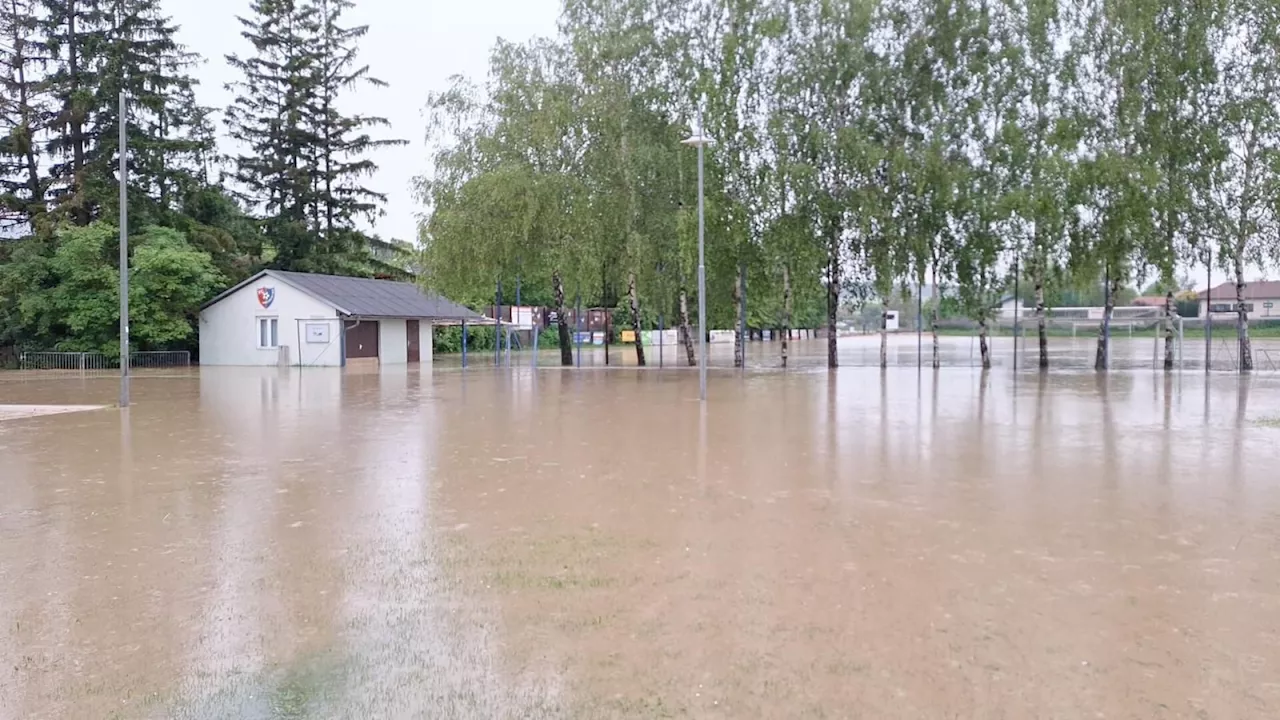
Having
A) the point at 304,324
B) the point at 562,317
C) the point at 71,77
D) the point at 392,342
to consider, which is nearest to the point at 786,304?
the point at 562,317

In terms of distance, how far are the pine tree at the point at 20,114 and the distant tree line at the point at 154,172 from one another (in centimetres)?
7

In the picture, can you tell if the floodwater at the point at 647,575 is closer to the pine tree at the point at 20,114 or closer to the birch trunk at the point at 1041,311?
the birch trunk at the point at 1041,311

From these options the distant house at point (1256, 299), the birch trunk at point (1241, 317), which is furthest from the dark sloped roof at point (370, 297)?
the distant house at point (1256, 299)

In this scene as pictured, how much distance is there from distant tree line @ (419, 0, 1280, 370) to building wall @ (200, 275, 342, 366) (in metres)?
10.7

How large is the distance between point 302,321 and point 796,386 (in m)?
24.8

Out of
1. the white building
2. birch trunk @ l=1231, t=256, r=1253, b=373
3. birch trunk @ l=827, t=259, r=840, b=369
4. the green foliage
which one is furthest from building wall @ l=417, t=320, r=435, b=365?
birch trunk @ l=1231, t=256, r=1253, b=373

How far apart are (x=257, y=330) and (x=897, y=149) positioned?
2906 centimetres

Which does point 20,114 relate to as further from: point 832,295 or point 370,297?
point 832,295

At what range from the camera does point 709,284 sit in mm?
31312

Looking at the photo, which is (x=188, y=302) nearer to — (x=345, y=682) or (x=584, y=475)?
(x=584, y=475)

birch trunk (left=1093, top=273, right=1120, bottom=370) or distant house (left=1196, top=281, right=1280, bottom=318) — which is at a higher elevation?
distant house (left=1196, top=281, right=1280, bottom=318)

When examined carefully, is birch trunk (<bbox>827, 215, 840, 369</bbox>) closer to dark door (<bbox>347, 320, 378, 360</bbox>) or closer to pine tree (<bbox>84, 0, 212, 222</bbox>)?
dark door (<bbox>347, 320, 378, 360</bbox>)

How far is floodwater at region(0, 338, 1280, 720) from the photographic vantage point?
13.6 feet

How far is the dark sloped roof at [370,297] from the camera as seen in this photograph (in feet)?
128
